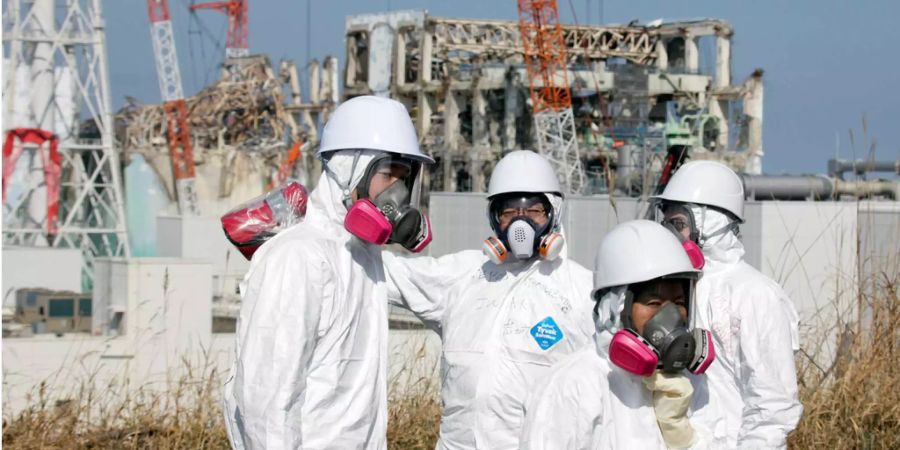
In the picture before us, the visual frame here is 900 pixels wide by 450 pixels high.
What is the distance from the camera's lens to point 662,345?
148 inches

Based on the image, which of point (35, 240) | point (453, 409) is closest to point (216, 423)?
point (453, 409)

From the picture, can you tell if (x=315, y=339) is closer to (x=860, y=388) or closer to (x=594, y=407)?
(x=594, y=407)

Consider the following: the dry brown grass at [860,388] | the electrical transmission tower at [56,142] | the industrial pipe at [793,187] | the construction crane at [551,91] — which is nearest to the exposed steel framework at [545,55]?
the construction crane at [551,91]

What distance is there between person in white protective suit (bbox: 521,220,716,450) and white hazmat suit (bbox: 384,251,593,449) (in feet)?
4.19

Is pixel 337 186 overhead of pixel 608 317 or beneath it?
overhead

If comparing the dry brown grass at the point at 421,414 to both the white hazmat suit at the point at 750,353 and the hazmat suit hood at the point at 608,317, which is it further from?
the hazmat suit hood at the point at 608,317

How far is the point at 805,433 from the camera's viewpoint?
23.8ft

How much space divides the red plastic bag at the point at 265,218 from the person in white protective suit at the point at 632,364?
3.94 feet

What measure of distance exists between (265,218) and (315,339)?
Answer: 0.65 metres

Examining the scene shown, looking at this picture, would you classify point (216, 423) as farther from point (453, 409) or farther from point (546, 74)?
point (546, 74)

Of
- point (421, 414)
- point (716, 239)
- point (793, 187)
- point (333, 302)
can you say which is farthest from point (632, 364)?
point (793, 187)

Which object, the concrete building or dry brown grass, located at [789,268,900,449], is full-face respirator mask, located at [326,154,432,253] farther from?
the concrete building

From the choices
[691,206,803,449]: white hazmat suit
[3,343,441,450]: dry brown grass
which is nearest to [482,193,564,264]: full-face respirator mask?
[691,206,803,449]: white hazmat suit

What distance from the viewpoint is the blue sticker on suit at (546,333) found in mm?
5281
